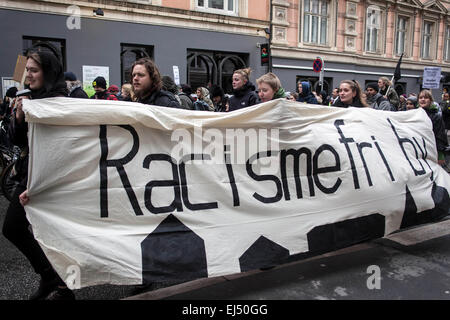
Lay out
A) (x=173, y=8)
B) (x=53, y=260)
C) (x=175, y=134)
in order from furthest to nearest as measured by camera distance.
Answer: (x=173, y=8), (x=175, y=134), (x=53, y=260)

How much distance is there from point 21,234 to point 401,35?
22260mm

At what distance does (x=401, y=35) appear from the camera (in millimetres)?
21062

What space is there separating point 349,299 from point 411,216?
138cm

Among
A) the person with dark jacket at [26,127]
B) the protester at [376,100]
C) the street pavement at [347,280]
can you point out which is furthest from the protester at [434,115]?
the person with dark jacket at [26,127]

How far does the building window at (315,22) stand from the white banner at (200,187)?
14529 millimetres

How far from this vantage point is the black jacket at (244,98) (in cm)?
527

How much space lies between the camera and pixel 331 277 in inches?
140

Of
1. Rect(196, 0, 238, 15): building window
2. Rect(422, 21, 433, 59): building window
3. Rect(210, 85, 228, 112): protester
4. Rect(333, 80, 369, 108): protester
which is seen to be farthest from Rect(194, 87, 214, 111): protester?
Rect(422, 21, 433, 59): building window

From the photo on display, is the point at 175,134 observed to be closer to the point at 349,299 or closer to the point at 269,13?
the point at 349,299

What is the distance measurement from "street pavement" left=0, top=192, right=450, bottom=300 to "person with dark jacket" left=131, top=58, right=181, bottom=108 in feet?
5.17

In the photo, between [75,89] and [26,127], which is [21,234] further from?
[75,89]

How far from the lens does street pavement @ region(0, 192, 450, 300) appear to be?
10.5 ft

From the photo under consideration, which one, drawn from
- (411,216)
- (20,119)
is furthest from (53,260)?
(411,216)

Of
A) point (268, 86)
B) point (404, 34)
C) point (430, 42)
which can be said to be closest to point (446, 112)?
point (404, 34)
